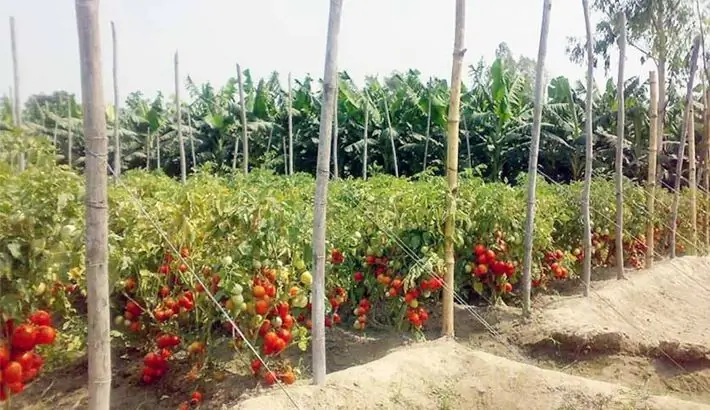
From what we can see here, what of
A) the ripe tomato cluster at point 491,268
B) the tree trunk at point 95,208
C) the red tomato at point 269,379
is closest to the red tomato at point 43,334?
the tree trunk at point 95,208

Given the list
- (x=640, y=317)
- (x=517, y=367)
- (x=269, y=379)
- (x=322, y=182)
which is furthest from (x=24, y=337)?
(x=640, y=317)

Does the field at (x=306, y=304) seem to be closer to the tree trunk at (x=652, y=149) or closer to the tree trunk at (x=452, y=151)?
the tree trunk at (x=452, y=151)

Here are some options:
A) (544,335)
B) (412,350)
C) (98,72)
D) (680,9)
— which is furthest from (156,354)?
(680,9)

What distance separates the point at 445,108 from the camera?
1820cm

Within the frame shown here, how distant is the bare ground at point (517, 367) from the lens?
4.23 metres

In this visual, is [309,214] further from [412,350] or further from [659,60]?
[659,60]

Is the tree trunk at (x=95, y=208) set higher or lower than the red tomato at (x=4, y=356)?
higher

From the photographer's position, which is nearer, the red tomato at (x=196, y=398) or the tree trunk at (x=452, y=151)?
the red tomato at (x=196, y=398)

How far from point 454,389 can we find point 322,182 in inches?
71.4

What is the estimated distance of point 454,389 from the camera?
14.9ft

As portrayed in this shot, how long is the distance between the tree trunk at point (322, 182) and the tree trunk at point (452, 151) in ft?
4.98

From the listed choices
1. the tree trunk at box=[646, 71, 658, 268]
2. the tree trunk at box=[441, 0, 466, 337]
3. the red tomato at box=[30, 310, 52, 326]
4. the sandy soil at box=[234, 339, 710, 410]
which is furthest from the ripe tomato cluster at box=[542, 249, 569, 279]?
the red tomato at box=[30, 310, 52, 326]

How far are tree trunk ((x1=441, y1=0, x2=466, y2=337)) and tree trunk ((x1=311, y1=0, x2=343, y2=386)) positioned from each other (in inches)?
59.8

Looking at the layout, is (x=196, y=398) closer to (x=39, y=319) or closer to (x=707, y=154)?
(x=39, y=319)
